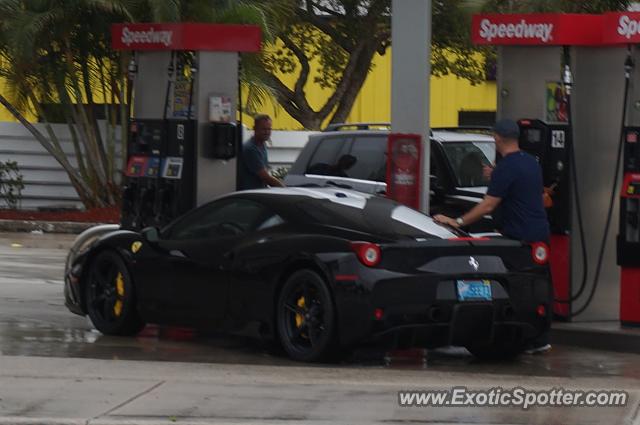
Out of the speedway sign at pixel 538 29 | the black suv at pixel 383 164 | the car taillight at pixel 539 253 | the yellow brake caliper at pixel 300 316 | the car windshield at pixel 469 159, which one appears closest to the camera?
the yellow brake caliper at pixel 300 316

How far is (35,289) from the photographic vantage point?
53.2ft

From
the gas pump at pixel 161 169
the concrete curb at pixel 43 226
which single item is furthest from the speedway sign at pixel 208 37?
the concrete curb at pixel 43 226

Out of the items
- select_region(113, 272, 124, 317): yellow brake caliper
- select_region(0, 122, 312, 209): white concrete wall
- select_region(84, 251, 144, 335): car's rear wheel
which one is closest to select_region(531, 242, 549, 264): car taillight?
select_region(84, 251, 144, 335): car's rear wheel

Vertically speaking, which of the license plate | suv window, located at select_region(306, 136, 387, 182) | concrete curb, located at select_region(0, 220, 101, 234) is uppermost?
suv window, located at select_region(306, 136, 387, 182)

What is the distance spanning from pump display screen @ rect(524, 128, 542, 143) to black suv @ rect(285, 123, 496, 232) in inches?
118

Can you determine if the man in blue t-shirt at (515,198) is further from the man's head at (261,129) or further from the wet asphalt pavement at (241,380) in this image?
the man's head at (261,129)

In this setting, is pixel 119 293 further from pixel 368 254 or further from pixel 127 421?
pixel 127 421

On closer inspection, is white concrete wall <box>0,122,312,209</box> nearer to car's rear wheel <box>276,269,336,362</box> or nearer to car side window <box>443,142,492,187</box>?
car side window <box>443,142,492,187</box>

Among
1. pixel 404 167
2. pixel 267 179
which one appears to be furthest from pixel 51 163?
pixel 404 167

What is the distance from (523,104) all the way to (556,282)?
1.64m

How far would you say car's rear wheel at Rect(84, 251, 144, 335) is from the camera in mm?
12398

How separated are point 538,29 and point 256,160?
3858 mm

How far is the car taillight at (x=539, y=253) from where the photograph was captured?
37.1 feet

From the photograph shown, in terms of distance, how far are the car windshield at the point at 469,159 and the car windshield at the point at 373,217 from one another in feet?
17.6
